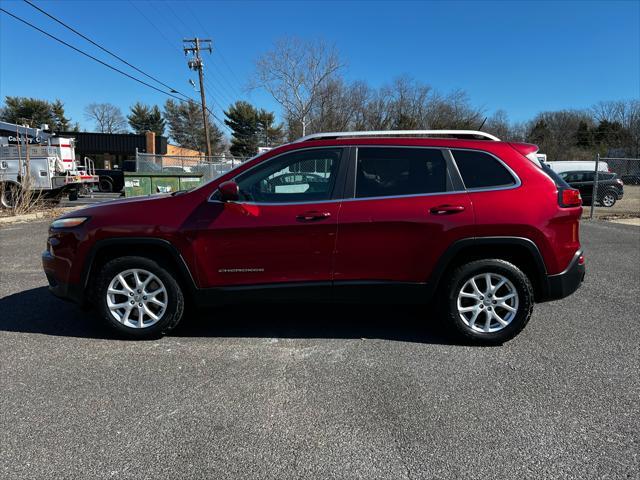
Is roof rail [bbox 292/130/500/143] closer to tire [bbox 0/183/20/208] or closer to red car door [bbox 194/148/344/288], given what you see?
red car door [bbox 194/148/344/288]

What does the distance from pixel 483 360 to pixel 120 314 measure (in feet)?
10.4

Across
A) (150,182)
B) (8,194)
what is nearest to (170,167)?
(150,182)

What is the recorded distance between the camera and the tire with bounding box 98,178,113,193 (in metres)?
26.7

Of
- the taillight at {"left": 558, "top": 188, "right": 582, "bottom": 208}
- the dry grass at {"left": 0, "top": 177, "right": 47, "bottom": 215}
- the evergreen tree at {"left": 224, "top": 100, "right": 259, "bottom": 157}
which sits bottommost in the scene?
the dry grass at {"left": 0, "top": 177, "right": 47, "bottom": 215}

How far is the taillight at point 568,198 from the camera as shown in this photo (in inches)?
150

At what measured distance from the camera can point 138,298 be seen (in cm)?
399

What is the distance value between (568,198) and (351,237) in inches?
74.4

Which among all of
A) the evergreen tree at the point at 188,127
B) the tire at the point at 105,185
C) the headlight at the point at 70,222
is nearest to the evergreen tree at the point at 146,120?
the evergreen tree at the point at 188,127

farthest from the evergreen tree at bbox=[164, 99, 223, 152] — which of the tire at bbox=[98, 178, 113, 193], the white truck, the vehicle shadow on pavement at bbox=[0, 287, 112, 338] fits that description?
the vehicle shadow on pavement at bbox=[0, 287, 112, 338]

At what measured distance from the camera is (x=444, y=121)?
39.0 metres

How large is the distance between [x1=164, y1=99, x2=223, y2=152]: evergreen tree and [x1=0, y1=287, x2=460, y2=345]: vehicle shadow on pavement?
6779 centimetres

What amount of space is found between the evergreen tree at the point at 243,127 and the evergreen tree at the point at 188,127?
6.19 metres

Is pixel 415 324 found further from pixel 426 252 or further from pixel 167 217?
pixel 167 217

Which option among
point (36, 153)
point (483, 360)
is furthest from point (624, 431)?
point (36, 153)
